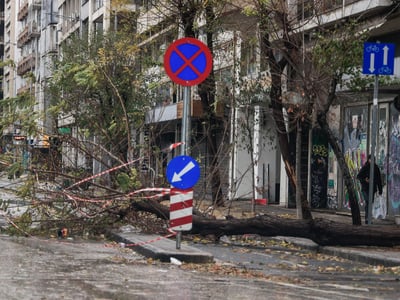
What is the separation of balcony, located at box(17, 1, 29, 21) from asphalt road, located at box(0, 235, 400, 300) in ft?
232

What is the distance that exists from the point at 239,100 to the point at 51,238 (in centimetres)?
740

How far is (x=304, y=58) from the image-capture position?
16.4m

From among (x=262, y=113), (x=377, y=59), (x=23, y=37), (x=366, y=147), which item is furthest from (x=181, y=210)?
(x=23, y=37)

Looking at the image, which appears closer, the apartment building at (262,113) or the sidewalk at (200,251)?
the sidewalk at (200,251)

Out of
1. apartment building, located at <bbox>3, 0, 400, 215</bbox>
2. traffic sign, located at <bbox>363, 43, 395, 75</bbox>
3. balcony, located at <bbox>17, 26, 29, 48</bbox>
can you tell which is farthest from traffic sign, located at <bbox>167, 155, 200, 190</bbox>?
balcony, located at <bbox>17, 26, 29, 48</bbox>

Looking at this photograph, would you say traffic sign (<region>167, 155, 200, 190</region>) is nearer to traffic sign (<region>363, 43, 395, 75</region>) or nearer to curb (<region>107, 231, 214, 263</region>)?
curb (<region>107, 231, 214, 263</region>)

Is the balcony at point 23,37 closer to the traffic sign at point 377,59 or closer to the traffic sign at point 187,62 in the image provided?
the traffic sign at point 377,59

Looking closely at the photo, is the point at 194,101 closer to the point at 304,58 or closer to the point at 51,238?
the point at 304,58

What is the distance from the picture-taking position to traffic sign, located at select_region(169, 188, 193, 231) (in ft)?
37.9

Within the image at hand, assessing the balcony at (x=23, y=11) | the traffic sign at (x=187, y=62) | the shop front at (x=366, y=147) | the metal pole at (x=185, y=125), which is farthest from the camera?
the balcony at (x=23, y=11)

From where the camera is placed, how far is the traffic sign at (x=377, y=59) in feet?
46.1

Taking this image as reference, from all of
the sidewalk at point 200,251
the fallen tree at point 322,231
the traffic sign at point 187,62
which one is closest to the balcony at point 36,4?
the sidewalk at point 200,251

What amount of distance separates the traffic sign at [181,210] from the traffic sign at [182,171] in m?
0.19

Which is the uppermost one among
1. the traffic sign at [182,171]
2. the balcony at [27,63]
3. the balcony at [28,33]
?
the balcony at [28,33]
